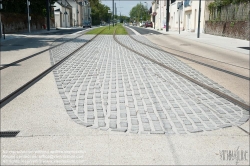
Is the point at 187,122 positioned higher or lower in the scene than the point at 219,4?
lower

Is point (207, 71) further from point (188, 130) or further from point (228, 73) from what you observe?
point (188, 130)

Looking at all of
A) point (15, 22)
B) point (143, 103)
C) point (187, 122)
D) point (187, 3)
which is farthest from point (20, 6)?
point (187, 122)

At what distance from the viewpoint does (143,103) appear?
5383mm

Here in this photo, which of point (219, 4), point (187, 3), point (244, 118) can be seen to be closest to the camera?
point (244, 118)

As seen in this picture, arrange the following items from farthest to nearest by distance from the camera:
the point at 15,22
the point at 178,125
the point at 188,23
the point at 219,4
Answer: the point at 188,23
the point at 15,22
the point at 219,4
the point at 178,125

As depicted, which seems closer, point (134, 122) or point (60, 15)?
point (134, 122)

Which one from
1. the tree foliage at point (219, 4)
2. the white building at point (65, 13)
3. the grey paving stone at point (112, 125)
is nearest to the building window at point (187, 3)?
the tree foliage at point (219, 4)

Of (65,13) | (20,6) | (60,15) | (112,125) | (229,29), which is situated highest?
(65,13)

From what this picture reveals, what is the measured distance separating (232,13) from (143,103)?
22.6 meters

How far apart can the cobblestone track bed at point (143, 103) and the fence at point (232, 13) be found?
17061 millimetres

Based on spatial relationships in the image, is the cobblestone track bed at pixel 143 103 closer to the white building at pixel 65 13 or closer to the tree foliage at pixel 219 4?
the tree foliage at pixel 219 4

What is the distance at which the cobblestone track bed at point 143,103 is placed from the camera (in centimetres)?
433

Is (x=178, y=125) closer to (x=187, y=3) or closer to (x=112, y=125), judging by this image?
(x=112, y=125)

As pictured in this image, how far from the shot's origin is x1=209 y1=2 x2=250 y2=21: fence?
2207 centimetres
